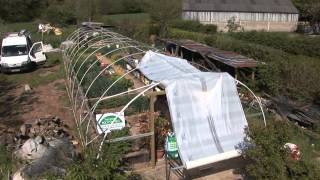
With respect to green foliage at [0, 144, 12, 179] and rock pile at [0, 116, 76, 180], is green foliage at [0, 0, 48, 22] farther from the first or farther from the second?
green foliage at [0, 144, 12, 179]

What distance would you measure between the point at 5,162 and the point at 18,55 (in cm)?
1519

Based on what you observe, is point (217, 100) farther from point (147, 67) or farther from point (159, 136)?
point (147, 67)

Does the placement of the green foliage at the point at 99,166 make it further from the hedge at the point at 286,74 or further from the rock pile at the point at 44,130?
the hedge at the point at 286,74

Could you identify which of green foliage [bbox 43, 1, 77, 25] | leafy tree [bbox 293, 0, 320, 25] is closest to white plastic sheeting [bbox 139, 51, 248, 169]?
leafy tree [bbox 293, 0, 320, 25]

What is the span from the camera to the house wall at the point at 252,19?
47287 millimetres

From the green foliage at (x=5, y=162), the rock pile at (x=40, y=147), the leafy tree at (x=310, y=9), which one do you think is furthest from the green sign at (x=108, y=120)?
the leafy tree at (x=310, y=9)

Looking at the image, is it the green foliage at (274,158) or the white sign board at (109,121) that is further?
the white sign board at (109,121)

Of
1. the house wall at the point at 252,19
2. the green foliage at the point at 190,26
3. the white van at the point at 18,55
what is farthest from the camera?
the house wall at the point at 252,19

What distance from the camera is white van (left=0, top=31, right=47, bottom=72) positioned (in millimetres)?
23422

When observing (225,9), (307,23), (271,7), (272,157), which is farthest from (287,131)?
(307,23)

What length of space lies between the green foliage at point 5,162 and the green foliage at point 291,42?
2025cm

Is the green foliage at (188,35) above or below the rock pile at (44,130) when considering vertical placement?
above

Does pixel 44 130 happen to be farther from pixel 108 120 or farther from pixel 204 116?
pixel 204 116

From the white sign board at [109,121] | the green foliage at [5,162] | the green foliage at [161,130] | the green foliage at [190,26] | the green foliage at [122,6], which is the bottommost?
the green foliage at [5,162]
